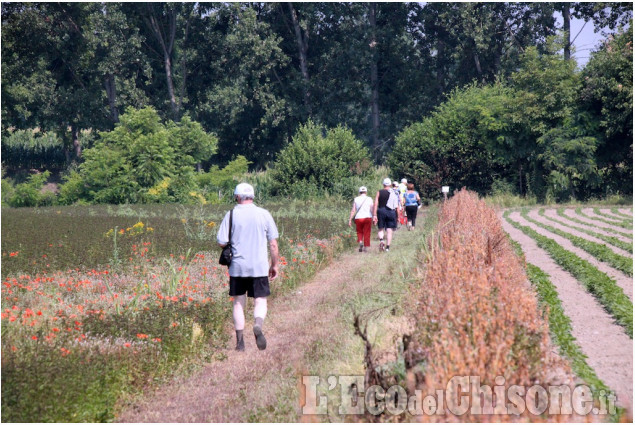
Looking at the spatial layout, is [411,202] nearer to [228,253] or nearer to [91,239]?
[91,239]

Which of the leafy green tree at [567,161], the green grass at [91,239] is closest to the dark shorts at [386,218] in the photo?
the green grass at [91,239]

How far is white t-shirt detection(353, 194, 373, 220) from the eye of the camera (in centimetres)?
1717

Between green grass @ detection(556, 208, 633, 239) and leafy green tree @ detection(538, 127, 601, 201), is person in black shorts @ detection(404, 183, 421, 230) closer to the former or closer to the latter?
green grass @ detection(556, 208, 633, 239)

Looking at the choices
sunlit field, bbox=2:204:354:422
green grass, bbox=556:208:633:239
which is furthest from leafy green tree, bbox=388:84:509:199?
sunlit field, bbox=2:204:354:422

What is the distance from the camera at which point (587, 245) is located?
16297mm

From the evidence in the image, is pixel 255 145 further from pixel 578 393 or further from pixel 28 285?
pixel 578 393

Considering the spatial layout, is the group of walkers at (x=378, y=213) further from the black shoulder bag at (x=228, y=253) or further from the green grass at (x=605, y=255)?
the black shoulder bag at (x=228, y=253)

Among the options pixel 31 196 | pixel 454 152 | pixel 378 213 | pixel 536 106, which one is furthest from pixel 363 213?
pixel 31 196

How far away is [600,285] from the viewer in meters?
11.0

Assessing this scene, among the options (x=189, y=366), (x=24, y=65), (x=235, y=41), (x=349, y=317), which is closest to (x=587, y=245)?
(x=349, y=317)

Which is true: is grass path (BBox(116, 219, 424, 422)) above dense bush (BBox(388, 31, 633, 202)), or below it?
below

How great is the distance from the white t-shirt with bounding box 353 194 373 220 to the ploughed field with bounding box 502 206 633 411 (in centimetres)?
365

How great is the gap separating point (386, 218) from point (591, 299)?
24.8ft

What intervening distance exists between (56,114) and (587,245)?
4536 centimetres
